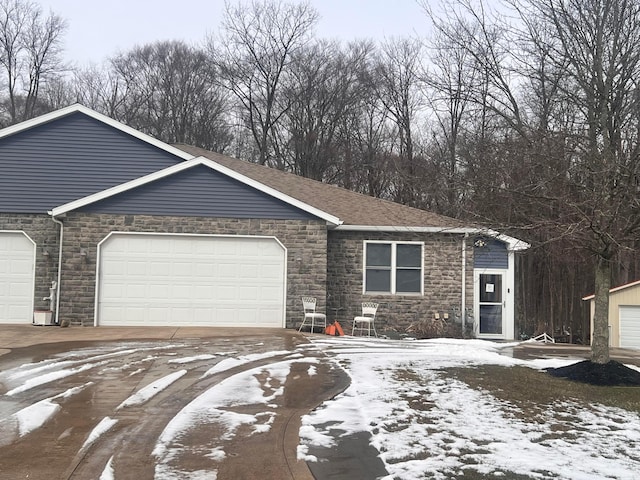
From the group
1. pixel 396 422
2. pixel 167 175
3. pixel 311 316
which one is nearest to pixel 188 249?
pixel 167 175

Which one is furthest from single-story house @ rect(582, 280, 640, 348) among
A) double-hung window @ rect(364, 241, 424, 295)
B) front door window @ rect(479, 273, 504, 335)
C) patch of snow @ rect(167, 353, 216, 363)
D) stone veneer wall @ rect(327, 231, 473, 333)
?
patch of snow @ rect(167, 353, 216, 363)

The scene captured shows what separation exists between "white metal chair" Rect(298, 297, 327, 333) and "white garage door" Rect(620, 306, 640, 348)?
1032cm

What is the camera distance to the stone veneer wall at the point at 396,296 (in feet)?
54.6

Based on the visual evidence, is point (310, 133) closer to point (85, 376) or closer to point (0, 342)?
point (0, 342)

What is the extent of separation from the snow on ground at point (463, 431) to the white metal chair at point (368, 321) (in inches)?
247

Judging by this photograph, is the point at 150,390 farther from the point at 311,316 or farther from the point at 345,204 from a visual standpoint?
the point at 345,204

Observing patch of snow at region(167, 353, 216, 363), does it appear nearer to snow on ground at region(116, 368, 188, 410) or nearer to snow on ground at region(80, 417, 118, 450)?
snow on ground at region(116, 368, 188, 410)

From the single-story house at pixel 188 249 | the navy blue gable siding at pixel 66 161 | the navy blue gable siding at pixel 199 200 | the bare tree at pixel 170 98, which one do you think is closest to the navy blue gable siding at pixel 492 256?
the single-story house at pixel 188 249

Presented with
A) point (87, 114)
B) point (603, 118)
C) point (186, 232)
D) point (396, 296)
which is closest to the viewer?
point (603, 118)

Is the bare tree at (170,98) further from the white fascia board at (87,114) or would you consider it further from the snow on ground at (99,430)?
the snow on ground at (99,430)

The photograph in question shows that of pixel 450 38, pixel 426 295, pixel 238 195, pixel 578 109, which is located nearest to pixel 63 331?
pixel 238 195

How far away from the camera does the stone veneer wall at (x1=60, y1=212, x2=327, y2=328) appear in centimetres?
1490

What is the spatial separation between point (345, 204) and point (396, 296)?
3625 millimetres

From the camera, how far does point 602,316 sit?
9391mm
